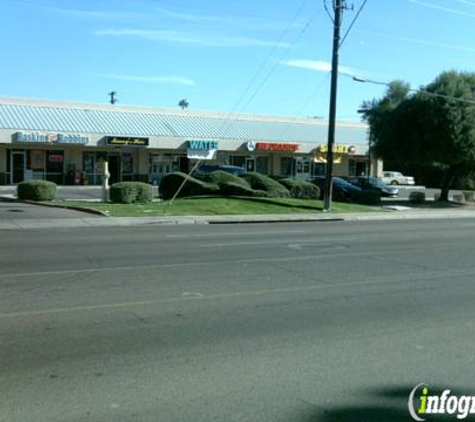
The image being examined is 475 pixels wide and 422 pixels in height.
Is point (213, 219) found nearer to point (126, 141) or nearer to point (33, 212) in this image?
point (33, 212)

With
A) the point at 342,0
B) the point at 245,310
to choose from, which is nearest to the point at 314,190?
the point at 342,0

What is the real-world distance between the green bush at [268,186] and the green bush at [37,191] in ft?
32.7

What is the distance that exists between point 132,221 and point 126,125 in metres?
27.3

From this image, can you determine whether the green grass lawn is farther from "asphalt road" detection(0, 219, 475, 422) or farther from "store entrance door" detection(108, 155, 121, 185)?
"store entrance door" detection(108, 155, 121, 185)

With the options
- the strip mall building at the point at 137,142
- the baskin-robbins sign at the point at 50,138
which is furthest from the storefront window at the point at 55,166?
the baskin-robbins sign at the point at 50,138

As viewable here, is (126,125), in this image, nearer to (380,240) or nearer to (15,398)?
(380,240)

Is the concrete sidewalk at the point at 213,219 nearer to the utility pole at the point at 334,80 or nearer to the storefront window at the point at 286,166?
the utility pole at the point at 334,80

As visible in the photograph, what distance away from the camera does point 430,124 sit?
118 ft

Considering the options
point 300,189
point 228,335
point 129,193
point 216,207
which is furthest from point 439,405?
point 300,189

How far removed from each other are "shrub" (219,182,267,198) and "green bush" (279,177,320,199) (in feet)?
8.49

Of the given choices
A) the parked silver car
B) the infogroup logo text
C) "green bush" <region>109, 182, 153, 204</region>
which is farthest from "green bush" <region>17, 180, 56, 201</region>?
the parked silver car

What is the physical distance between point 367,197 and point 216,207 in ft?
39.7

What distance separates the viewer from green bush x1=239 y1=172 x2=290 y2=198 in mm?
33438

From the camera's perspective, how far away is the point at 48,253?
13258mm
